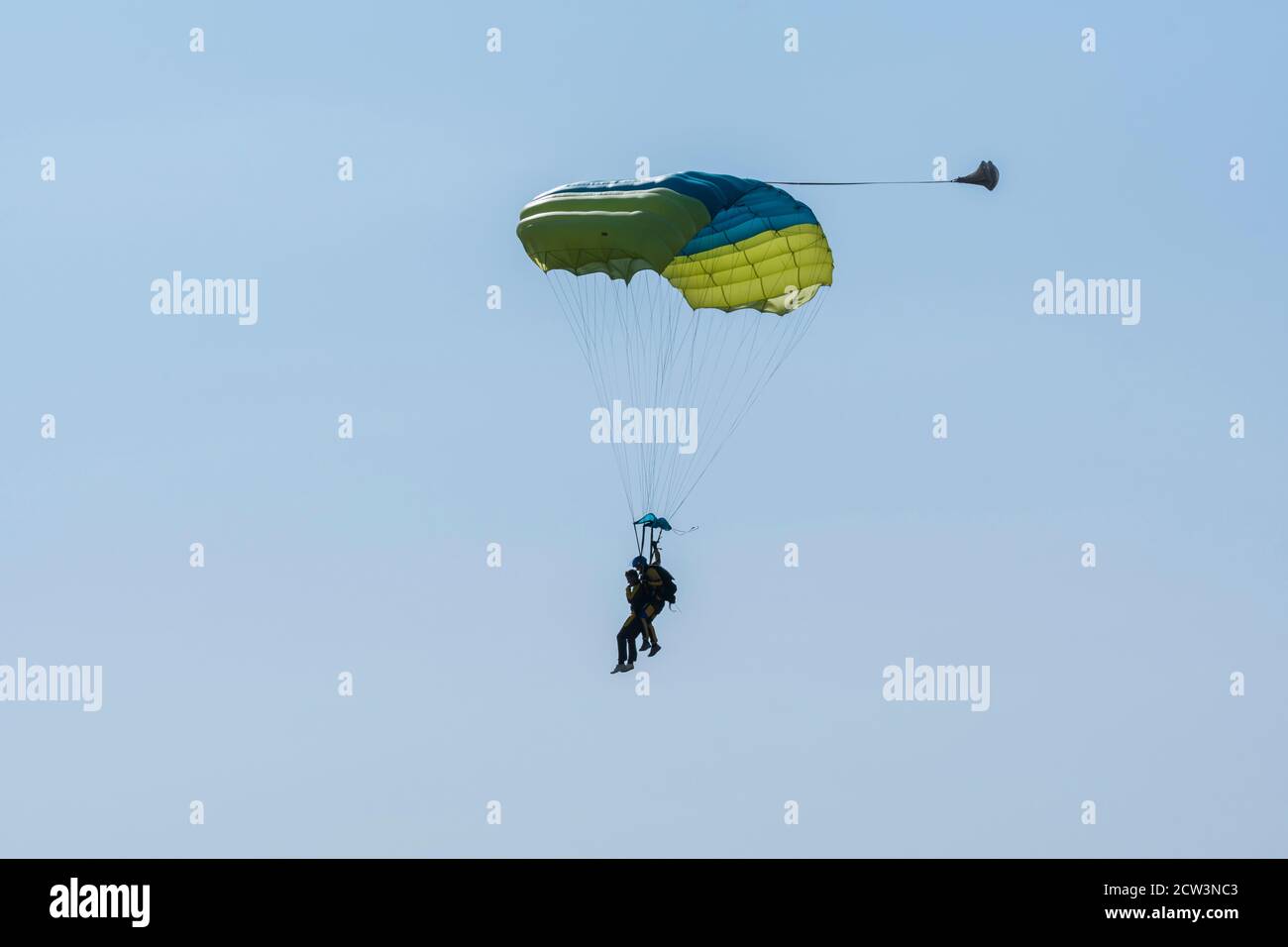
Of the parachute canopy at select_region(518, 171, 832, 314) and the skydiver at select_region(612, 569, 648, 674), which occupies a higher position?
the parachute canopy at select_region(518, 171, 832, 314)

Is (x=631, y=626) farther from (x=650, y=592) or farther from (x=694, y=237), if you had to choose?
(x=694, y=237)

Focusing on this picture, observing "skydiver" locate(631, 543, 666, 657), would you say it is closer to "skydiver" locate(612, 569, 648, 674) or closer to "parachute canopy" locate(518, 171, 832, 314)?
"skydiver" locate(612, 569, 648, 674)

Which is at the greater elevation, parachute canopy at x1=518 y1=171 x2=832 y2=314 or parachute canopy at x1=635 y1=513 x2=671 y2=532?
parachute canopy at x1=518 y1=171 x2=832 y2=314

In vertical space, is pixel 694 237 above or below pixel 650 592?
above

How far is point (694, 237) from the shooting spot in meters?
48.6

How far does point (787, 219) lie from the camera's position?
49906mm

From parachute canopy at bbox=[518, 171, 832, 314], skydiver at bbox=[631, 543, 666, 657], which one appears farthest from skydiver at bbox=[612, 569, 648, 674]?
parachute canopy at bbox=[518, 171, 832, 314]

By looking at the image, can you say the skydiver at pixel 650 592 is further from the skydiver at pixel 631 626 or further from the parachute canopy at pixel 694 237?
the parachute canopy at pixel 694 237

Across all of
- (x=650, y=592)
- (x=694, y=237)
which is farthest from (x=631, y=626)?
(x=694, y=237)

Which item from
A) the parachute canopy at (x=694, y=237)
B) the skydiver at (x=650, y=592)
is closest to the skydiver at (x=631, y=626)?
the skydiver at (x=650, y=592)

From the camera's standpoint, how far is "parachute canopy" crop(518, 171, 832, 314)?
48.1 metres

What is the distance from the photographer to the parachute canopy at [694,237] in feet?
158
